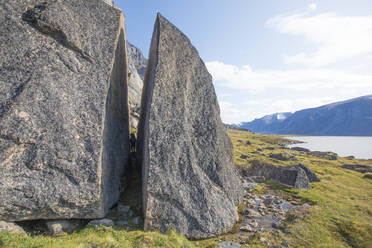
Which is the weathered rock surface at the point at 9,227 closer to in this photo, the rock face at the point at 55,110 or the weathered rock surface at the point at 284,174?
the rock face at the point at 55,110

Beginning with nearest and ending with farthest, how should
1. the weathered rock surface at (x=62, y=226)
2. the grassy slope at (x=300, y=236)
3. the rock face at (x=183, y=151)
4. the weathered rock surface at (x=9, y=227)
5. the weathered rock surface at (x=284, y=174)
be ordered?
the grassy slope at (x=300, y=236), the weathered rock surface at (x=9, y=227), the weathered rock surface at (x=62, y=226), the rock face at (x=183, y=151), the weathered rock surface at (x=284, y=174)

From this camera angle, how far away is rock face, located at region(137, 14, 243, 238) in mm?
10562

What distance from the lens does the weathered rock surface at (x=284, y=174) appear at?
70.1ft

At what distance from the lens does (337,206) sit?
54.0 feet

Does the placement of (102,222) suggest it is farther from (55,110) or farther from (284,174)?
(284,174)

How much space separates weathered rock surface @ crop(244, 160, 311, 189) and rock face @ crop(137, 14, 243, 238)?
10.6 m

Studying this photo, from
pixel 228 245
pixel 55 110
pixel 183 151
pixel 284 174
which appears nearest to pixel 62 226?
pixel 55 110

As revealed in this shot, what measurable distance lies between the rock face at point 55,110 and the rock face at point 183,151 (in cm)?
291

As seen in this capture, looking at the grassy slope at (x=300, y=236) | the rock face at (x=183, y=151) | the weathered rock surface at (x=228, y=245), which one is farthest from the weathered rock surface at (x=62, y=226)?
the weathered rock surface at (x=228, y=245)

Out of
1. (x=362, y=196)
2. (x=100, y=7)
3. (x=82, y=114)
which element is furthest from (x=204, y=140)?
(x=362, y=196)

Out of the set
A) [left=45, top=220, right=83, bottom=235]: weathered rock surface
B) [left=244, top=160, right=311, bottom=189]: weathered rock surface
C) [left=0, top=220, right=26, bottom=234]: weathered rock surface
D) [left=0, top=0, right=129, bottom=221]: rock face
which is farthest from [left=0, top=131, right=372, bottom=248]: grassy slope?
[left=244, top=160, right=311, bottom=189]: weathered rock surface

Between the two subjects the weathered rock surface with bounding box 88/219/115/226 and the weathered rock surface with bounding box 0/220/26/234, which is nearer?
the weathered rock surface with bounding box 0/220/26/234

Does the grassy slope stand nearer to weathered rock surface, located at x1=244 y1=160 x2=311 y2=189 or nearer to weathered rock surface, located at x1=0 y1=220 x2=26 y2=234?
weathered rock surface, located at x1=0 y1=220 x2=26 y2=234

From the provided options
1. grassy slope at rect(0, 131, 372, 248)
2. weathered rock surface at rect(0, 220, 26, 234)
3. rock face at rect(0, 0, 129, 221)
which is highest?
rock face at rect(0, 0, 129, 221)
